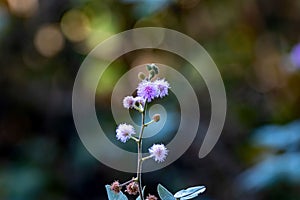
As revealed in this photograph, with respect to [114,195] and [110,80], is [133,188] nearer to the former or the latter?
[114,195]

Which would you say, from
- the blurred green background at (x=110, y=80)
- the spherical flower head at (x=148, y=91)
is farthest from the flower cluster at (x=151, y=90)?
the blurred green background at (x=110, y=80)

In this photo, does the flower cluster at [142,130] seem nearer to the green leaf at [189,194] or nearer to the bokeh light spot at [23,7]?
the green leaf at [189,194]

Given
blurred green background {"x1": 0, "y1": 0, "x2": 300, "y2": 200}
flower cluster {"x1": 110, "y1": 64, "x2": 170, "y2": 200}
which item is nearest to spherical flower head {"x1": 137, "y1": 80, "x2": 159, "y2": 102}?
flower cluster {"x1": 110, "y1": 64, "x2": 170, "y2": 200}

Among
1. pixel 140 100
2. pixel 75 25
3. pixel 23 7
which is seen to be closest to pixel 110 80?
pixel 75 25

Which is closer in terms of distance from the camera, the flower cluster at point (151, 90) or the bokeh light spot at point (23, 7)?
the flower cluster at point (151, 90)

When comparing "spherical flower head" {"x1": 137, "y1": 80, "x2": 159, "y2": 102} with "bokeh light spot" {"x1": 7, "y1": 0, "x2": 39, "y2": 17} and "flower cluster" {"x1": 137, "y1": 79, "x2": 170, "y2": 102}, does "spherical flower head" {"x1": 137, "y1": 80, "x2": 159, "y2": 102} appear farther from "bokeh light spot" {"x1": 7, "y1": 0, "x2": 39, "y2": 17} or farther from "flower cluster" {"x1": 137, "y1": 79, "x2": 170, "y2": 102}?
"bokeh light spot" {"x1": 7, "y1": 0, "x2": 39, "y2": 17}
